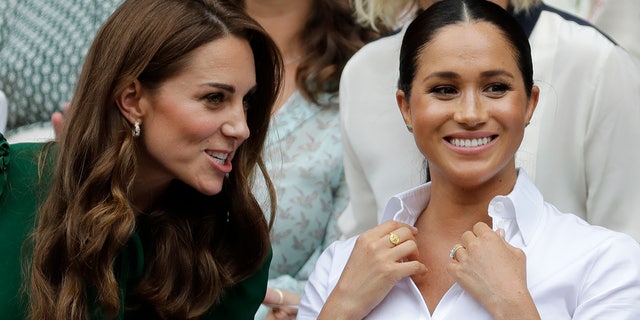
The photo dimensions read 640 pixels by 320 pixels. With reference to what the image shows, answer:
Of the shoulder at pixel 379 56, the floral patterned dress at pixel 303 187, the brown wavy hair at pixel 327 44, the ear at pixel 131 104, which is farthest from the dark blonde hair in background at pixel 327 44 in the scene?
the ear at pixel 131 104

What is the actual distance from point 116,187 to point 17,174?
29 cm

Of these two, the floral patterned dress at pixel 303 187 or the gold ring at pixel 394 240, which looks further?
the floral patterned dress at pixel 303 187

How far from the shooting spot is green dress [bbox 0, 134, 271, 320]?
3098mm

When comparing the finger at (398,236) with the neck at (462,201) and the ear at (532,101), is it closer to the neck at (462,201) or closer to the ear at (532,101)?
the neck at (462,201)

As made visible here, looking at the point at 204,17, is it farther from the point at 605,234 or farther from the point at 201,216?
the point at 605,234

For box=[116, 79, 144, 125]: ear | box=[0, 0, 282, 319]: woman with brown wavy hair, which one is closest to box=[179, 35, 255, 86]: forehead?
box=[0, 0, 282, 319]: woman with brown wavy hair

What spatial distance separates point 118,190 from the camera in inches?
122

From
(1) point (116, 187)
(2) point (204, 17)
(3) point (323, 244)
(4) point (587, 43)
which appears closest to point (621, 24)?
(4) point (587, 43)

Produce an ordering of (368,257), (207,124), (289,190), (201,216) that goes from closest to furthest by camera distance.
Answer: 1. (368,257)
2. (207,124)
3. (201,216)
4. (289,190)

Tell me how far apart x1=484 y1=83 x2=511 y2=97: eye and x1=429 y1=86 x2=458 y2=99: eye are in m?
0.07

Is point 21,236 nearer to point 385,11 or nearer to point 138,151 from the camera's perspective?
point 138,151

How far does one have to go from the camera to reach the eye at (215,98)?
10.3 feet

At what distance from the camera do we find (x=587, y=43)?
3.26 meters

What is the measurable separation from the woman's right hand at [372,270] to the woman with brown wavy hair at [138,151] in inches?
17.3
